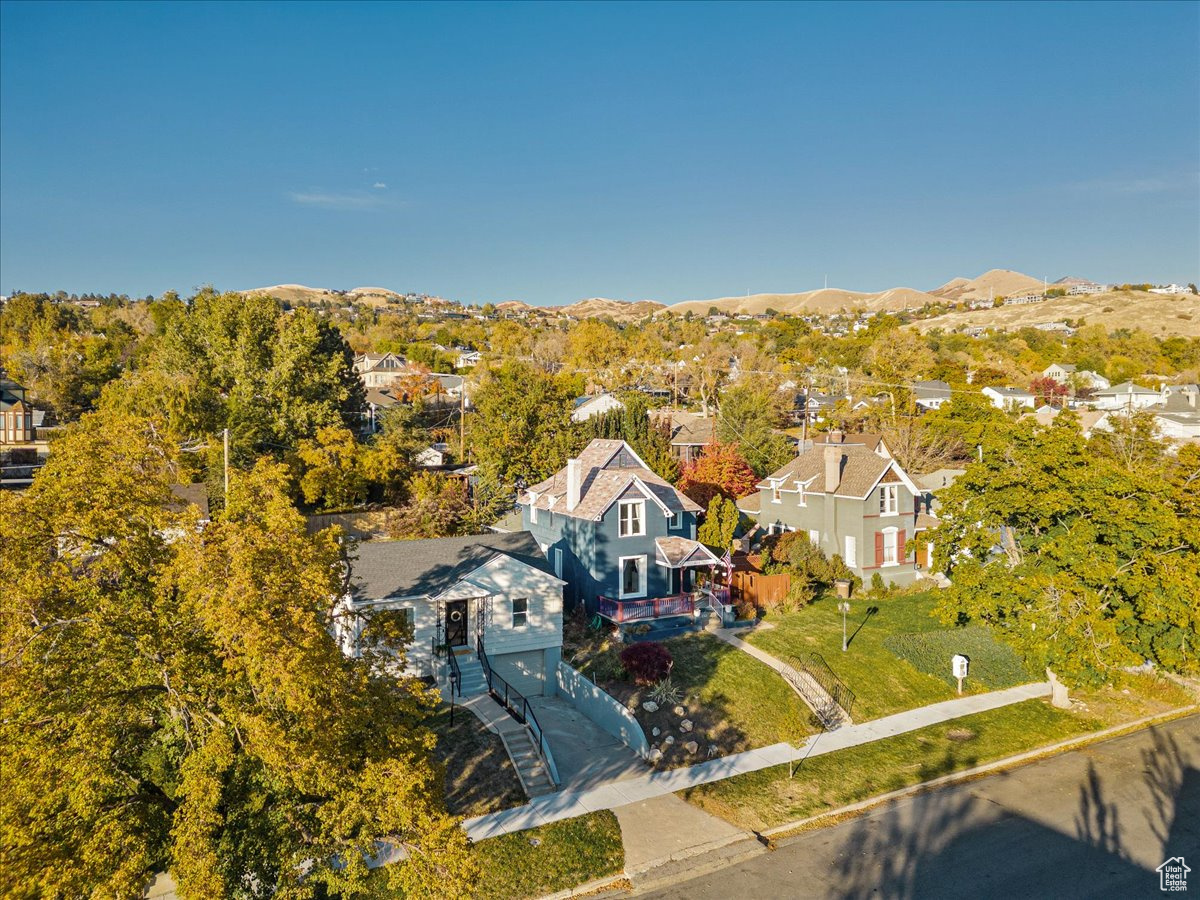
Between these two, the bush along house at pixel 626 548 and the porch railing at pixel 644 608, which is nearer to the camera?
the porch railing at pixel 644 608

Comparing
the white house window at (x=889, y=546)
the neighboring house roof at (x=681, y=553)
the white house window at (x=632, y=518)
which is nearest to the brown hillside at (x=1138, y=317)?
the white house window at (x=889, y=546)

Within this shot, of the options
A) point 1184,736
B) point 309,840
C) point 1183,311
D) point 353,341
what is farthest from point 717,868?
point 1183,311

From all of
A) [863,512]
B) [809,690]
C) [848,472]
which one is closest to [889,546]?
[863,512]

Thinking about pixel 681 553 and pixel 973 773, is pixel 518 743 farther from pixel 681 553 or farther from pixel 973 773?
pixel 973 773

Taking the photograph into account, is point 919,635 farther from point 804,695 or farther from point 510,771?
point 510,771

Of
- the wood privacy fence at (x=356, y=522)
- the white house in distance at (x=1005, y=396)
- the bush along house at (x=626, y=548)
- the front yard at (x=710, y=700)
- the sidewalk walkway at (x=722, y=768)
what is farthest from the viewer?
the white house in distance at (x=1005, y=396)

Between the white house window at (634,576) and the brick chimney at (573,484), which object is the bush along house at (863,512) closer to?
the white house window at (634,576)
